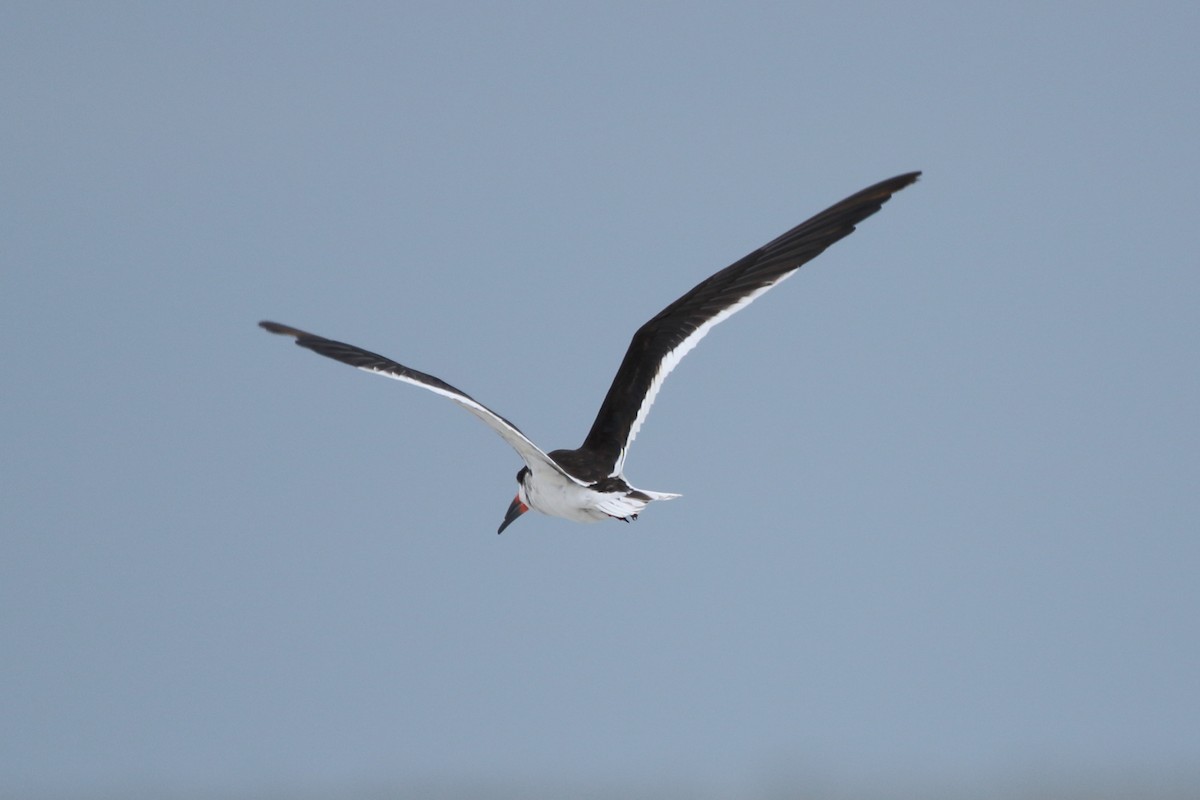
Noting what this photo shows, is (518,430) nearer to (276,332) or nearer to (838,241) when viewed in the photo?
(276,332)

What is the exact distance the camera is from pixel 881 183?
14117mm

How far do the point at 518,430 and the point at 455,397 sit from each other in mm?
829

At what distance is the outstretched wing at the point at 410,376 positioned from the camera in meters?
11.6

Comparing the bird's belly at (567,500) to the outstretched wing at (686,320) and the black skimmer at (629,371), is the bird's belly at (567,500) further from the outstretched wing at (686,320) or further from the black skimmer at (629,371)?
the outstretched wing at (686,320)

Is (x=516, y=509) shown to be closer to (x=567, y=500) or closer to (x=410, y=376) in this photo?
(x=567, y=500)

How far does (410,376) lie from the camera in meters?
11.7

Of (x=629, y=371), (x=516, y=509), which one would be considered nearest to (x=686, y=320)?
(x=629, y=371)

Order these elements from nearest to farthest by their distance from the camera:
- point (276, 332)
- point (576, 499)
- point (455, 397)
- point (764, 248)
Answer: point (455, 397)
point (276, 332)
point (576, 499)
point (764, 248)

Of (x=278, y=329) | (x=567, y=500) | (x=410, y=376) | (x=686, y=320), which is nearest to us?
(x=410, y=376)

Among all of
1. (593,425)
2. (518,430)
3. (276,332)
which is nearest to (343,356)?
(276,332)

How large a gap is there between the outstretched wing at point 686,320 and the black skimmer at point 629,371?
0.01 metres

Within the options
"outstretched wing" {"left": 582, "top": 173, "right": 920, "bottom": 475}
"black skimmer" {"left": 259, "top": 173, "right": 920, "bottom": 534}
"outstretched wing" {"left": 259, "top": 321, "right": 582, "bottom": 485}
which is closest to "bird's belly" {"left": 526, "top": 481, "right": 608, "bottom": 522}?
"black skimmer" {"left": 259, "top": 173, "right": 920, "bottom": 534}

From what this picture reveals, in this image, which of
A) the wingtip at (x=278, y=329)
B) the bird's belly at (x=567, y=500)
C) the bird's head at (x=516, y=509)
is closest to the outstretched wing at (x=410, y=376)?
the wingtip at (x=278, y=329)

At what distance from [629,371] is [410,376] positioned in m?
4.32
